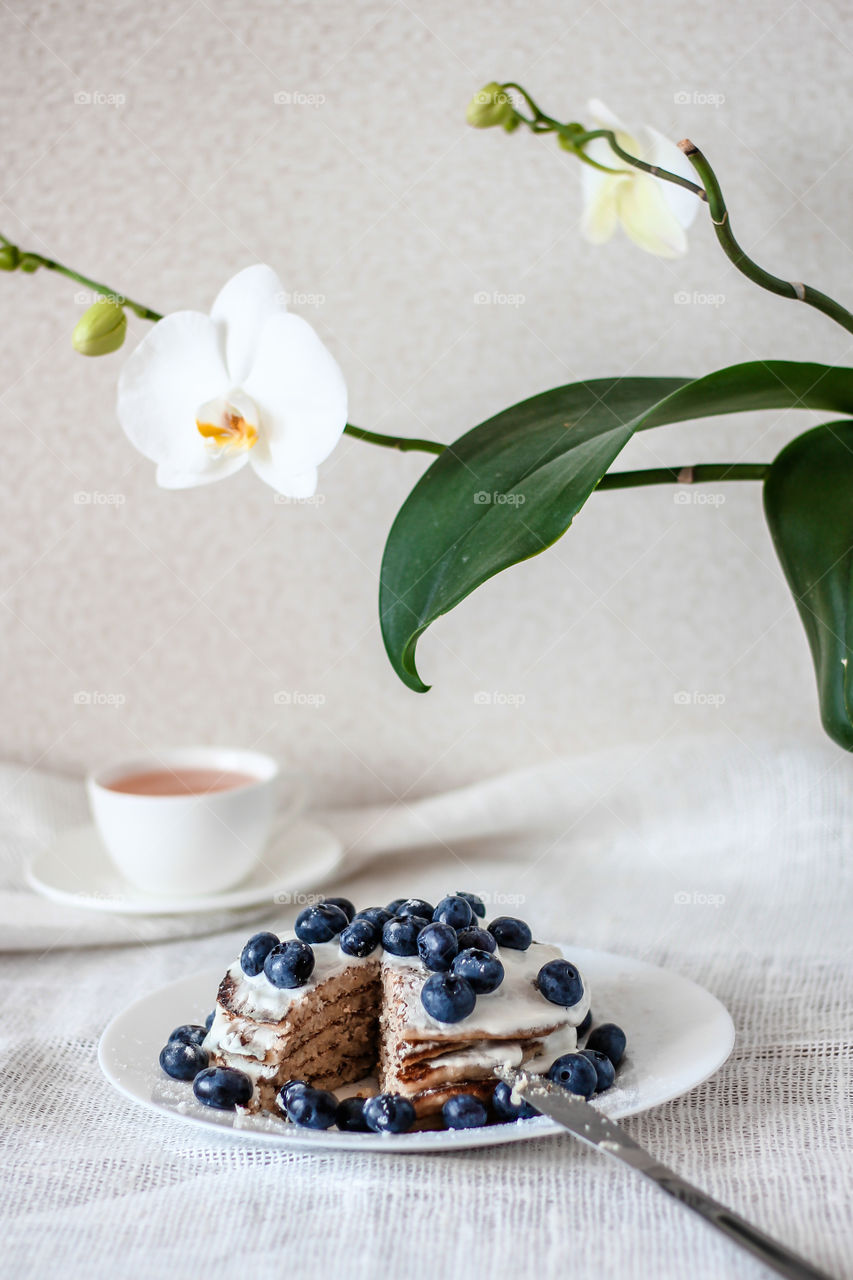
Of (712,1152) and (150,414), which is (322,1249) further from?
(150,414)

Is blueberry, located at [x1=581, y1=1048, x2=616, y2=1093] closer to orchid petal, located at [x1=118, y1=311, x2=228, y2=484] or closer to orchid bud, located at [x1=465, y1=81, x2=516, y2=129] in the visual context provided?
orchid petal, located at [x1=118, y1=311, x2=228, y2=484]

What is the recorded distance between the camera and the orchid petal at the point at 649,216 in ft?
2.82

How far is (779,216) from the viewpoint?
3.48 ft

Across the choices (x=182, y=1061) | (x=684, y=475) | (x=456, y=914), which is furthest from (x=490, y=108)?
(x=182, y=1061)

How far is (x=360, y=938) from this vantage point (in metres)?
0.69

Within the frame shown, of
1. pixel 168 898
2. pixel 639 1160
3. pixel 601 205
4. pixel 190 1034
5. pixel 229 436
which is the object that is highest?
pixel 601 205

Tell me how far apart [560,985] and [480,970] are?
49 mm

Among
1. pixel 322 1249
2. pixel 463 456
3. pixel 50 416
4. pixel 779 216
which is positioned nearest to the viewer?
pixel 322 1249

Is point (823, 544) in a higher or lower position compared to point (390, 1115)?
higher

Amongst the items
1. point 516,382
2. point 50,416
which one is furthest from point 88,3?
point 516,382

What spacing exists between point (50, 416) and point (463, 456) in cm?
60

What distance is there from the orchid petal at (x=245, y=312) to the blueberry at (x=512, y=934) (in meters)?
0.38

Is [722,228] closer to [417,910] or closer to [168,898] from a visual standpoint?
[417,910]

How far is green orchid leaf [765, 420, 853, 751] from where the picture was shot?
705 millimetres
